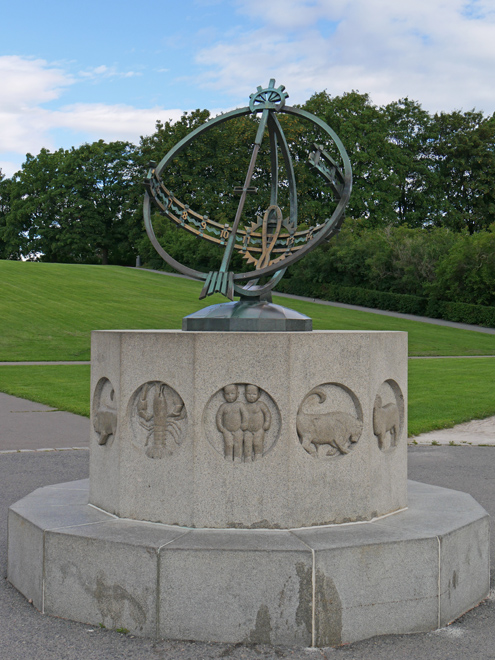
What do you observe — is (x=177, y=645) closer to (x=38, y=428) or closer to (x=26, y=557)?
(x=26, y=557)

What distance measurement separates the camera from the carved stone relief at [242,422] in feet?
15.8

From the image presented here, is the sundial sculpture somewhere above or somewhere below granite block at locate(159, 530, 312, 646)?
above

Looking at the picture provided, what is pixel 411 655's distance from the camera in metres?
4.14

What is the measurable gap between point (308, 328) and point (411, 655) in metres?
2.73

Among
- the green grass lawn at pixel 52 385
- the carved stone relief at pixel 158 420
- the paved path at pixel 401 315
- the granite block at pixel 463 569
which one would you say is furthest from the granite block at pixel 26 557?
the paved path at pixel 401 315

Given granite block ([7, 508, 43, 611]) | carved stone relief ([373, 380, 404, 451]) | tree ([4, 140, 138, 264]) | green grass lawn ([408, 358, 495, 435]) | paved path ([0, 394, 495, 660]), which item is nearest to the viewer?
paved path ([0, 394, 495, 660])

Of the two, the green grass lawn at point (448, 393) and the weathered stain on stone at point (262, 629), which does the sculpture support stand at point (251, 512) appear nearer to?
the weathered stain on stone at point (262, 629)

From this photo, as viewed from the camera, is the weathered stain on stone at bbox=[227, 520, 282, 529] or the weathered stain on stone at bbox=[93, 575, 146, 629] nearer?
the weathered stain on stone at bbox=[93, 575, 146, 629]

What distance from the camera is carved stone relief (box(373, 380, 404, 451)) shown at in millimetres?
5258

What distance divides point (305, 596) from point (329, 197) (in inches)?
1542

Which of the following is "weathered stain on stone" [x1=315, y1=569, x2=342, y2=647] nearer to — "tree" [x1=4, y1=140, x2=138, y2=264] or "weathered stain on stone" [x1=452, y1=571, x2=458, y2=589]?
"weathered stain on stone" [x1=452, y1=571, x2=458, y2=589]

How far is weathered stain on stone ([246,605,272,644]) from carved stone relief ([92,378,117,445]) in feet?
5.92

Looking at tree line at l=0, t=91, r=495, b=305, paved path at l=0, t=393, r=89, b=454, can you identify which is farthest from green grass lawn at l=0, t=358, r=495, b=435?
tree line at l=0, t=91, r=495, b=305

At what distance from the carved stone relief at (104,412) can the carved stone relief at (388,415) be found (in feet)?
6.69
